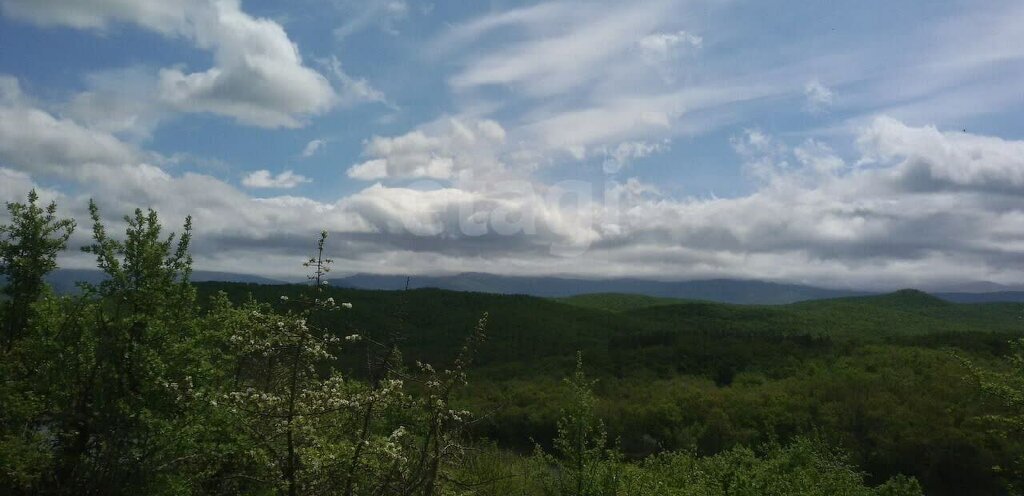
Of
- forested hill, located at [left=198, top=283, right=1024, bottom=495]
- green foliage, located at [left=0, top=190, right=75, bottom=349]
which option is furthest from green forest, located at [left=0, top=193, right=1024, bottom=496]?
forested hill, located at [left=198, top=283, right=1024, bottom=495]

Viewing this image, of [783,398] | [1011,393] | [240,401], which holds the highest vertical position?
[240,401]

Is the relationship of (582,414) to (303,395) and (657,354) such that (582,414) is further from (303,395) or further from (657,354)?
(657,354)

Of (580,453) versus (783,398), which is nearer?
(580,453)

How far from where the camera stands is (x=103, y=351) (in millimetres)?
13359

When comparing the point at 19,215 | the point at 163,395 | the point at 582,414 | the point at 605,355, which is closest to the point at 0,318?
the point at 19,215

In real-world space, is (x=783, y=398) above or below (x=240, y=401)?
below

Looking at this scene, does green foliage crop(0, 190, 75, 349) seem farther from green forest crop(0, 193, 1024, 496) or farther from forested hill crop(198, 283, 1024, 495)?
forested hill crop(198, 283, 1024, 495)

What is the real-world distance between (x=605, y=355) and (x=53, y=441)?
118m

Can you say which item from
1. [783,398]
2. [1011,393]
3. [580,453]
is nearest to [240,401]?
[580,453]

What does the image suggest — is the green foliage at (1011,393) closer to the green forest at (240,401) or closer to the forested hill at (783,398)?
the green forest at (240,401)

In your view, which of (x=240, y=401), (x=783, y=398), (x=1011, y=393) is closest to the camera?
(x=240, y=401)

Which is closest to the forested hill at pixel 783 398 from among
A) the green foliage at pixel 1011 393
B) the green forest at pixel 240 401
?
the green foliage at pixel 1011 393

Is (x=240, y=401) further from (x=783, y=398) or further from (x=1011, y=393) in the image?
(x=783, y=398)

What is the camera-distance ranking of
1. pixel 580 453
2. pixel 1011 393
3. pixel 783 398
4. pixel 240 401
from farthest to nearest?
pixel 783 398 → pixel 1011 393 → pixel 580 453 → pixel 240 401
